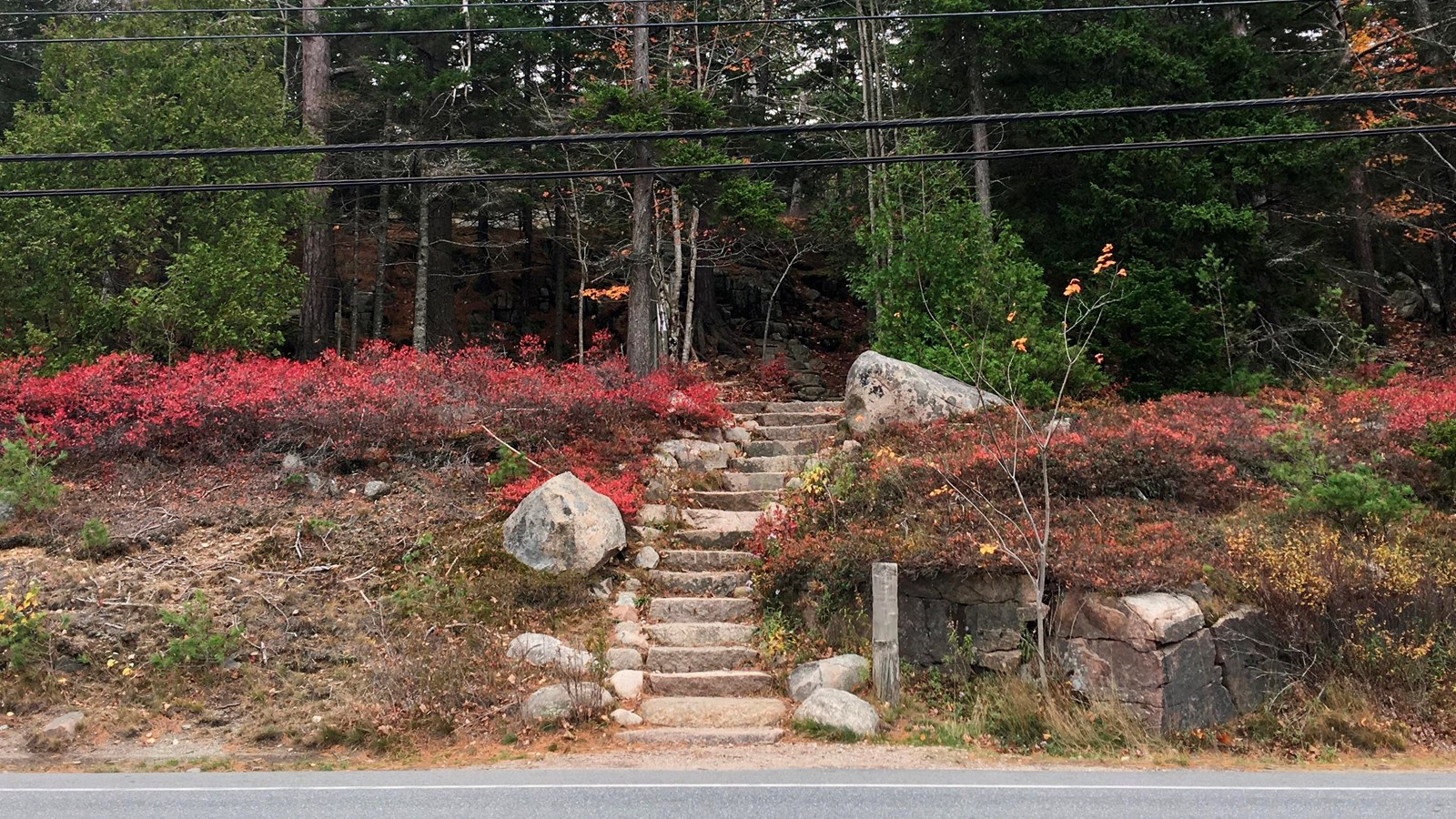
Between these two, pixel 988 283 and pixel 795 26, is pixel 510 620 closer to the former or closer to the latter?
pixel 988 283

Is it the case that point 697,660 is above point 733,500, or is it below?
below

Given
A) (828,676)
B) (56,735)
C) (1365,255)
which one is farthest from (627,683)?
(1365,255)

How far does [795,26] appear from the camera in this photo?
2316cm

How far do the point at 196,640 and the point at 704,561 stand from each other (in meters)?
5.23

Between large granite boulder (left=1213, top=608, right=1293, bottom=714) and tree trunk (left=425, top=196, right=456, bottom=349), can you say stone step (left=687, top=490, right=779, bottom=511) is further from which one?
tree trunk (left=425, top=196, right=456, bottom=349)

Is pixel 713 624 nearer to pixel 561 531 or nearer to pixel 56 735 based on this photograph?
pixel 561 531

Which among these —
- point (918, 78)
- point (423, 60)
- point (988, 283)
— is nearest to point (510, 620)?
point (988, 283)

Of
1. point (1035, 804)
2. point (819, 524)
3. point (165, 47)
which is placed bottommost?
point (1035, 804)

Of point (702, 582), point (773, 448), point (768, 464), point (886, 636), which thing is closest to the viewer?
point (886, 636)

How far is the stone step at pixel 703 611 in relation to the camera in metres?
9.32

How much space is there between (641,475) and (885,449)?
3243 mm

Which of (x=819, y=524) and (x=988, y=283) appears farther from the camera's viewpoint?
(x=988, y=283)

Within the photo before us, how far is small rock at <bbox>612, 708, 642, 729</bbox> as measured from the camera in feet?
24.7

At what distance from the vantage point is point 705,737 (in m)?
7.26
